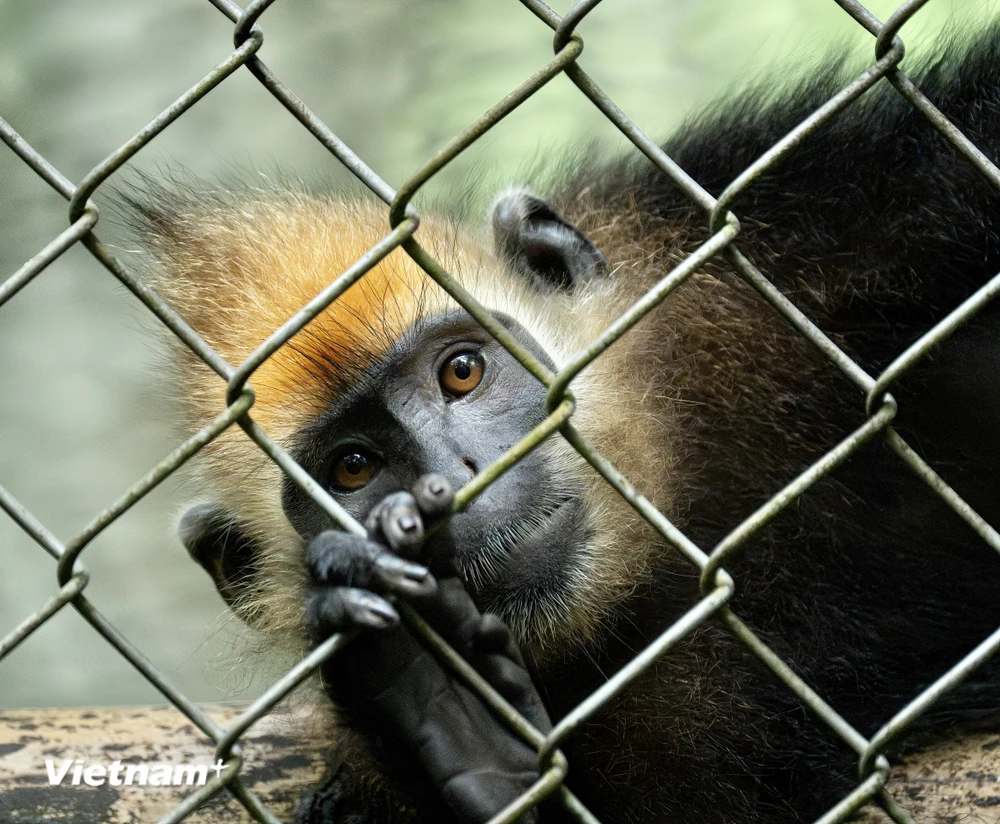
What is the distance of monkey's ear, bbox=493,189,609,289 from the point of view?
10.1 ft

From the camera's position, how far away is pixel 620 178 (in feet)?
10.8

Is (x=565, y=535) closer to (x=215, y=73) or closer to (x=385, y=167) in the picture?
(x=215, y=73)

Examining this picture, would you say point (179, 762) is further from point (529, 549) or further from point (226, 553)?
→ point (529, 549)

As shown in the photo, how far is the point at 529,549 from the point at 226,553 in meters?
1.10

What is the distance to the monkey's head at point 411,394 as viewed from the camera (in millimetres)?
2596

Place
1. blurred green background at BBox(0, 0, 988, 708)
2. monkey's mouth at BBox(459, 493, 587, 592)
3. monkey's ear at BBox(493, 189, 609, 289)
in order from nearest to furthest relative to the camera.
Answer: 1. monkey's mouth at BBox(459, 493, 587, 592)
2. monkey's ear at BBox(493, 189, 609, 289)
3. blurred green background at BBox(0, 0, 988, 708)

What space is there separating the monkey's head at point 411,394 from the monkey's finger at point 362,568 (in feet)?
1.77

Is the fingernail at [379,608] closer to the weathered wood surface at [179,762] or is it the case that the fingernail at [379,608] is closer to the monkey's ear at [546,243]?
the weathered wood surface at [179,762]

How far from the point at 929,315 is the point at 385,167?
162 inches

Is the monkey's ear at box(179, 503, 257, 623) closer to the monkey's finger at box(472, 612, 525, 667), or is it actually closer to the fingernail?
the monkey's finger at box(472, 612, 525, 667)

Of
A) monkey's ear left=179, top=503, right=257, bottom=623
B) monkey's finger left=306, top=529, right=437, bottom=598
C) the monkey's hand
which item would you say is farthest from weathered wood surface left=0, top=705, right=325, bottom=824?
monkey's finger left=306, top=529, right=437, bottom=598

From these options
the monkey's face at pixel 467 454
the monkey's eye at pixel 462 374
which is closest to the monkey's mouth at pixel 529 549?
the monkey's face at pixel 467 454

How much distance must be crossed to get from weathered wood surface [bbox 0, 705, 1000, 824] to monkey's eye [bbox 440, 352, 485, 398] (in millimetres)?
1032

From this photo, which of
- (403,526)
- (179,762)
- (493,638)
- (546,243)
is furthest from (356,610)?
(546,243)
